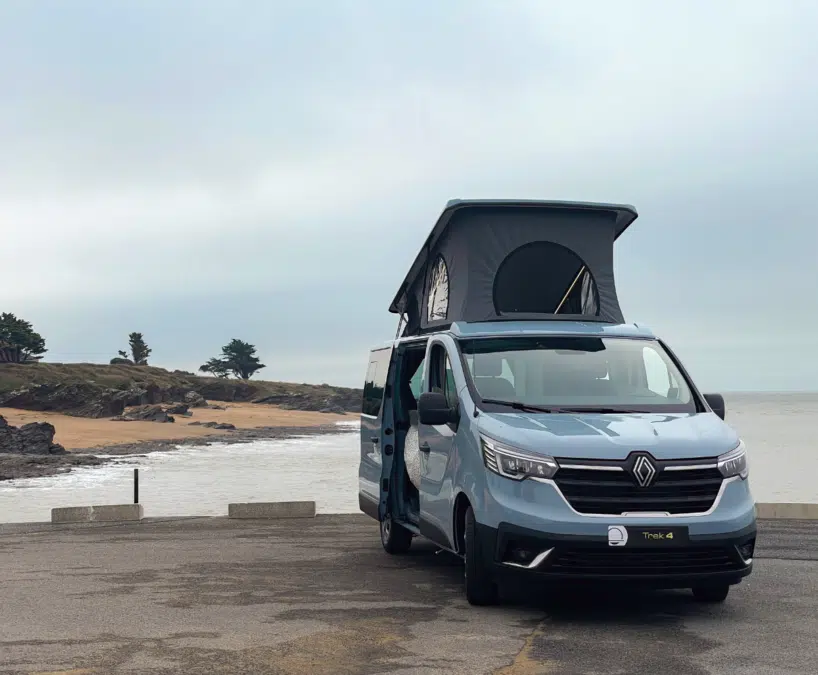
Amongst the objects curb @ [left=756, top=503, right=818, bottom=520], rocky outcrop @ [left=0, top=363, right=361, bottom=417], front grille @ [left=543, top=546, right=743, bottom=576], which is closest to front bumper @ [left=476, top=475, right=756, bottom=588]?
front grille @ [left=543, top=546, right=743, bottom=576]

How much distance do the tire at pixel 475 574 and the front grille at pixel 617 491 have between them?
0.86 metres

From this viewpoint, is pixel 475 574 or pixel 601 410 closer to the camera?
pixel 475 574

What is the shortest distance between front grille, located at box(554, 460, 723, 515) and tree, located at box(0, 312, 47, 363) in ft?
309

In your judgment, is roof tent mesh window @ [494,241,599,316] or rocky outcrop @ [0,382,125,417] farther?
rocky outcrop @ [0,382,125,417]

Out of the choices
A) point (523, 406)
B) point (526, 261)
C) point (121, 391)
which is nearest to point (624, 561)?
point (523, 406)

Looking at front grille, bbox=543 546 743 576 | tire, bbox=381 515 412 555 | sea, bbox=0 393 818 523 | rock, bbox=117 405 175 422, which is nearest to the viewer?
front grille, bbox=543 546 743 576

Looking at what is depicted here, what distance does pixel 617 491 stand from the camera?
287 inches

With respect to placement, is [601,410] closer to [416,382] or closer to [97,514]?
[416,382]

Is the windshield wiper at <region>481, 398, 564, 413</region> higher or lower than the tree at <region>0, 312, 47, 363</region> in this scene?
lower

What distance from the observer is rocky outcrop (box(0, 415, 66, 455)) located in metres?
39.9

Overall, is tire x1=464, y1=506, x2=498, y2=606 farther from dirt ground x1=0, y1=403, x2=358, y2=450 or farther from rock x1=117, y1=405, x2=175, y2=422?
rock x1=117, y1=405, x2=175, y2=422

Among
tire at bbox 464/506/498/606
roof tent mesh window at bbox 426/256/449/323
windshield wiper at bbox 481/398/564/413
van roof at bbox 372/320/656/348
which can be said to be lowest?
tire at bbox 464/506/498/606

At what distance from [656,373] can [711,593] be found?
5.84 feet

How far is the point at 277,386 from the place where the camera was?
120438 mm
